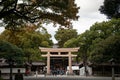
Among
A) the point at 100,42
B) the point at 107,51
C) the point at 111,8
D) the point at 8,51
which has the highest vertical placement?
the point at 111,8

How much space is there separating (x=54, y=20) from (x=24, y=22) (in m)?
1.90

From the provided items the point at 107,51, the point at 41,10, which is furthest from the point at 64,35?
the point at 41,10

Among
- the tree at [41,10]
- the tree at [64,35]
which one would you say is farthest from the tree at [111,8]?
the tree at [64,35]

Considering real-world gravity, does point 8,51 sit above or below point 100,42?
below

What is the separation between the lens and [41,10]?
1755cm

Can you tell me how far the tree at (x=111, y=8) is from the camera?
34.7 m

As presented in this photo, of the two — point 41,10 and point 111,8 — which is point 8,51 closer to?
point 111,8

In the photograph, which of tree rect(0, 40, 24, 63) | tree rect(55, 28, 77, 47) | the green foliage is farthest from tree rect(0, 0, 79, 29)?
tree rect(55, 28, 77, 47)

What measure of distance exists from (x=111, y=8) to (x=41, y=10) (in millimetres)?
19371

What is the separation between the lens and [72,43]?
7062cm

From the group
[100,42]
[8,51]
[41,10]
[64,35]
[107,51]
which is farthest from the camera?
[64,35]

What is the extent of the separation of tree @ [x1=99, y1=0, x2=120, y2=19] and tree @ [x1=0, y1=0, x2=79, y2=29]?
17774mm

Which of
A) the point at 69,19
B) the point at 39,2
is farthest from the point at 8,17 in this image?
the point at 69,19

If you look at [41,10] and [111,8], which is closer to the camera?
[41,10]
